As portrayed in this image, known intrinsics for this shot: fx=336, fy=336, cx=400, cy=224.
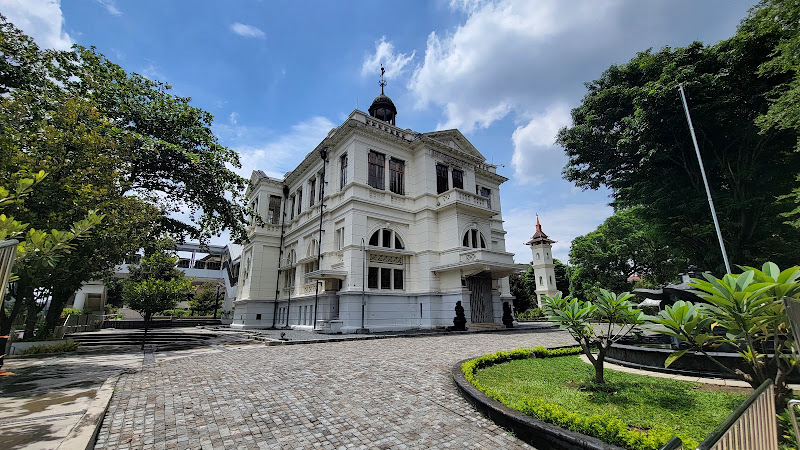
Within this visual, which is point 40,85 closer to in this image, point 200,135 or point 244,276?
point 200,135

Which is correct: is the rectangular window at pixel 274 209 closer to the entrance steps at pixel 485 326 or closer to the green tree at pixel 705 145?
the entrance steps at pixel 485 326

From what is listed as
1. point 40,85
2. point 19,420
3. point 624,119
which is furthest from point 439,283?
point 40,85

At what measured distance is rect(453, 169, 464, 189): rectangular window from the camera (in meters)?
25.3

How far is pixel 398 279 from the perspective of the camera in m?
21.9

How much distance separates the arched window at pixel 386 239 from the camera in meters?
21.3

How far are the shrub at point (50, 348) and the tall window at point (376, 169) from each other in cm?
1593

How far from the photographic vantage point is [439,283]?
851 inches

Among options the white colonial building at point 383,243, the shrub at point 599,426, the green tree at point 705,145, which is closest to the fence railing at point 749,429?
the shrub at point 599,426

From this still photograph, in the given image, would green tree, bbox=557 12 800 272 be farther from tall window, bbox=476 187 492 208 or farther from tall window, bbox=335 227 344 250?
tall window, bbox=335 227 344 250

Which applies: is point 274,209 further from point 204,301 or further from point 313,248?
point 204,301

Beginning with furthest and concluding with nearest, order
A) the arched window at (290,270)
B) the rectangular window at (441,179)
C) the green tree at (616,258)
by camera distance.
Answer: the green tree at (616,258) → the arched window at (290,270) → the rectangular window at (441,179)

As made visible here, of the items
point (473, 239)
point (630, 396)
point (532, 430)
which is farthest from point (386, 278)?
point (532, 430)

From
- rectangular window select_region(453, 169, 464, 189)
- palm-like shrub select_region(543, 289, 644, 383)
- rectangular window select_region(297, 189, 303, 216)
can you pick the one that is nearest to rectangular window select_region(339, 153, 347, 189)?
rectangular window select_region(297, 189, 303, 216)

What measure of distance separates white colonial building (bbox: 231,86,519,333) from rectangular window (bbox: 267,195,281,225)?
14.0 ft
